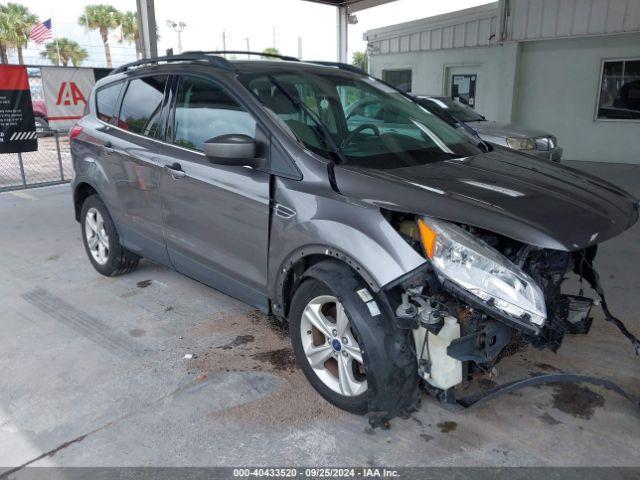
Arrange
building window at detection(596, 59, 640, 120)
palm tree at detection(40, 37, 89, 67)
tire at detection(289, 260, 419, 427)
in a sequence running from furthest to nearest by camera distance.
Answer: palm tree at detection(40, 37, 89, 67) < building window at detection(596, 59, 640, 120) < tire at detection(289, 260, 419, 427)

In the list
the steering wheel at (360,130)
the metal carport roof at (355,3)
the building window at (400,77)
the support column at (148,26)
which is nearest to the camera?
the steering wheel at (360,130)

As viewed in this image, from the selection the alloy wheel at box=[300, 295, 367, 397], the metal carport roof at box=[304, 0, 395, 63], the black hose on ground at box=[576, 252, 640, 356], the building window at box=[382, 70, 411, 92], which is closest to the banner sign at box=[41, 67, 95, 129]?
the metal carport roof at box=[304, 0, 395, 63]

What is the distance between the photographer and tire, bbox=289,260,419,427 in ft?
8.07

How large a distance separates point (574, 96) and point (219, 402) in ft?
37.4

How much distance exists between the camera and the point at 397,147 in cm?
313

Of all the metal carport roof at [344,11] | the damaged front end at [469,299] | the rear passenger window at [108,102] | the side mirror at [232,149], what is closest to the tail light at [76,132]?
the rear passenger window at [108,102]

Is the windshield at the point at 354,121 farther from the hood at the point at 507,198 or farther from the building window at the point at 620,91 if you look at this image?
the building window at the point at 620,91

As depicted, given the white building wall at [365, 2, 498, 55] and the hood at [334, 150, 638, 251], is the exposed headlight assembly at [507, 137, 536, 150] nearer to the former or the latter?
the hood at [334, 150, 638, 251]

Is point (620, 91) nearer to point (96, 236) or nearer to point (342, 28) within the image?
point (342, 28)

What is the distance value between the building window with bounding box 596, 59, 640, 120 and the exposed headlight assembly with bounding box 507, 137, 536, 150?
437 cm

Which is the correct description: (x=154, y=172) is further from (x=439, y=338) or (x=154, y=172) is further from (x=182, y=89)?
(x=439, y=338)

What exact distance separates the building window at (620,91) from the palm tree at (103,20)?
37503 mm

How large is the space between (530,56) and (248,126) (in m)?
11.1

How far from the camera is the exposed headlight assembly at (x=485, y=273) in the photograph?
2.25 m
